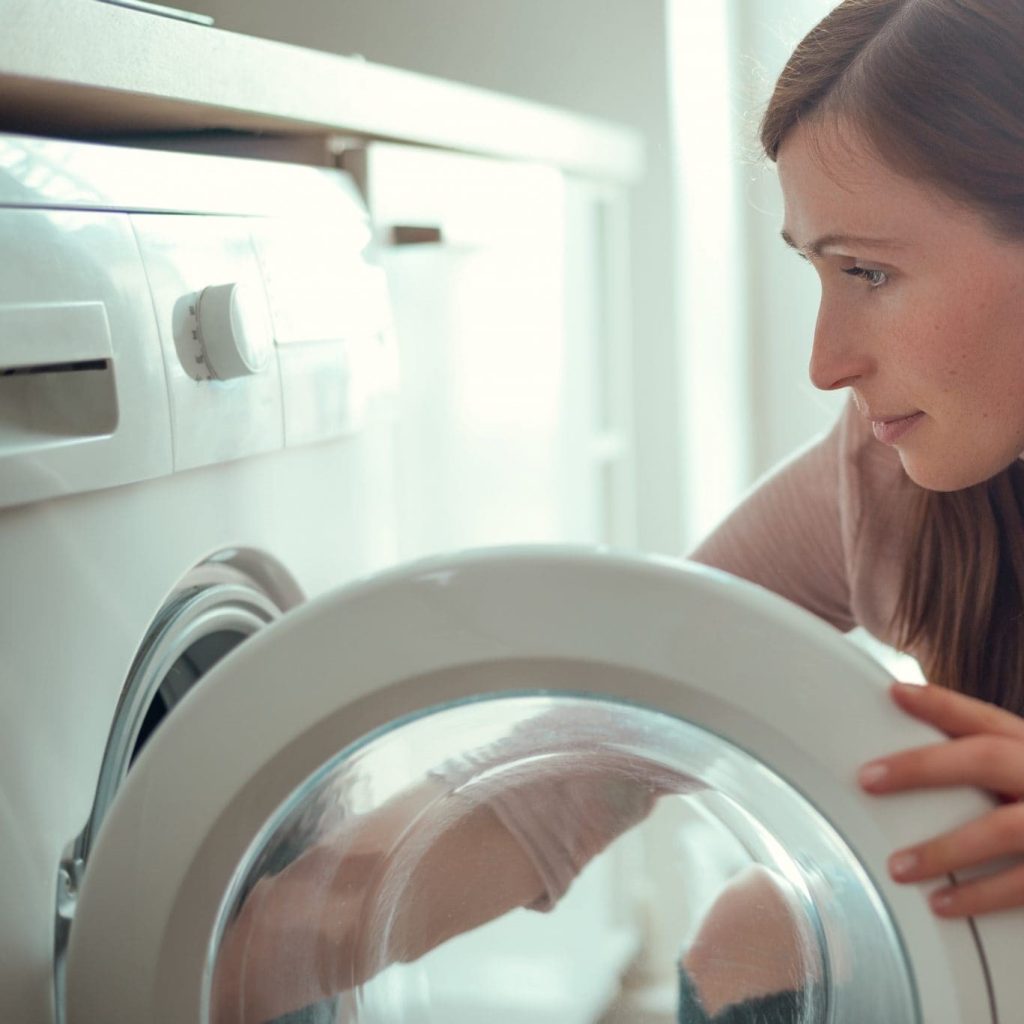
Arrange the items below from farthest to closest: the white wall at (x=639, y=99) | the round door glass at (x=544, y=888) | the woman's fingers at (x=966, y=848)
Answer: the white wall at (x=639, y=99) → the round door glass at (x=544, y=888) → the woman's fingers at (x=966, y=848)

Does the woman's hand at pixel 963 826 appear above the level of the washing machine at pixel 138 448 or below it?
below

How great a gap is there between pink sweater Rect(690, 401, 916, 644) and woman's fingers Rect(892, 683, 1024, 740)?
40cm

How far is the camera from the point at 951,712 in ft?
1.81

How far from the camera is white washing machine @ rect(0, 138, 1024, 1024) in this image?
550mm

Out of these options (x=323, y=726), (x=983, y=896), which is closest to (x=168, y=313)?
(x=323, y=726)

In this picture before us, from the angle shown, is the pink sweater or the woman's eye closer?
the woman's eye

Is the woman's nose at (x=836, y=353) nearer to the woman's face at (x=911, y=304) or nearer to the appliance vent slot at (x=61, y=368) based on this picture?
the woman's face at (x=911, y=304)

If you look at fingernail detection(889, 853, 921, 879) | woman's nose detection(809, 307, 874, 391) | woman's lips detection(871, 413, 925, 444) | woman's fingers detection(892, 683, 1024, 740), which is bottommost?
fingernail detection(889, 853, 921, 879)

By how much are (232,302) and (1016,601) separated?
0.54 meters

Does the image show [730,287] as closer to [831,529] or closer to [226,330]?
[831,529]

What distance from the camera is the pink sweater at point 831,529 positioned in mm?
966

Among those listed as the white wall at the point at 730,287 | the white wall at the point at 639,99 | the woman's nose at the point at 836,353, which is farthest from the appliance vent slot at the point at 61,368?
the white wall at the point at 730,287

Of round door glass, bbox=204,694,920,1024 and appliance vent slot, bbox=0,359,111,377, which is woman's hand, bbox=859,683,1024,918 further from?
appliance vent slot, bbox=0,359,111,377

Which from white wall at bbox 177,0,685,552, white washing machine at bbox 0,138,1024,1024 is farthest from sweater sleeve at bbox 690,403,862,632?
white wall at bbox 177,0,685,552
